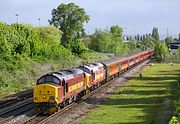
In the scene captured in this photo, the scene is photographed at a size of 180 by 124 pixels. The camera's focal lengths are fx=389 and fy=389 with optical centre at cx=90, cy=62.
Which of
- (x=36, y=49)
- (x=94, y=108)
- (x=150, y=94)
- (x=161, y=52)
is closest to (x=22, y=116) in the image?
(x=94, y=108)

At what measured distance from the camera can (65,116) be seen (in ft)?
91.4

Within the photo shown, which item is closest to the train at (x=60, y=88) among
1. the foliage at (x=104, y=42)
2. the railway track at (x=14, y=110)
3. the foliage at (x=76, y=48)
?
the railway track at (x=14, y=110)

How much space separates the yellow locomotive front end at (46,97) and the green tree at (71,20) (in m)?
77.2

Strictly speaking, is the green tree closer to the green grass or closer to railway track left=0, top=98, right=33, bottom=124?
the green grass

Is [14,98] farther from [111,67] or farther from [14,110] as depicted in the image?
[111,67]

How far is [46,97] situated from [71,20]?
81.1 meters

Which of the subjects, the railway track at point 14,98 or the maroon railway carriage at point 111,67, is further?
the maroon railway carriage at point 111,67

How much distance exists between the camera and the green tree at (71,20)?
347ft

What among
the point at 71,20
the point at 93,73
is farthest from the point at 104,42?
the point at 93,73

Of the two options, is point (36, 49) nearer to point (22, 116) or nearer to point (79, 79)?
point (79, 79)

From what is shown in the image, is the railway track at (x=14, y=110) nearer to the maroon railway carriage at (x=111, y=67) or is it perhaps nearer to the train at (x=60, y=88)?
the train at (x=60, y=88)

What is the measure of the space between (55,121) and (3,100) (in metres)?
12.0

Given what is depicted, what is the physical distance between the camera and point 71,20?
107 meters

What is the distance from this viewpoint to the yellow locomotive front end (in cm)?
2729
